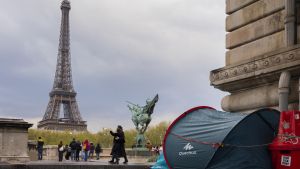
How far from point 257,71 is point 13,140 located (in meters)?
12.2

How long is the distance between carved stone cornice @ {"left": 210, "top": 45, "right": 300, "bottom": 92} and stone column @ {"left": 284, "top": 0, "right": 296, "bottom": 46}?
32 cm

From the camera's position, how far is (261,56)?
10.3m

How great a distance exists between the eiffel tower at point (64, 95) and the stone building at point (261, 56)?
12062 centimetres

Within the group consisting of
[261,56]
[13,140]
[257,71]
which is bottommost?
[13,140]

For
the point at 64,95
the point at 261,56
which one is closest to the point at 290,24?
the point at 261,56

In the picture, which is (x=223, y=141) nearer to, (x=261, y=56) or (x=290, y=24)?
(x=261, y=56)

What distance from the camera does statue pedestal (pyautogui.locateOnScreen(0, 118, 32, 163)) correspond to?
18953 millimetres

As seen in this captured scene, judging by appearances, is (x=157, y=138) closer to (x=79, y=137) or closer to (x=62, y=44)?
(x=79, y=137)

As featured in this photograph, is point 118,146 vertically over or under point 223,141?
under

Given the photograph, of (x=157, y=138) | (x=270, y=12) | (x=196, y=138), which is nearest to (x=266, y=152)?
(x=196, y=138)

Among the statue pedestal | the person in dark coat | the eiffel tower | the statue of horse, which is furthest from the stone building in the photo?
the eiffel tower

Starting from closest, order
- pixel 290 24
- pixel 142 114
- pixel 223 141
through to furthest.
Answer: pixel 223 141, pixel 290 24, pixel 142 114

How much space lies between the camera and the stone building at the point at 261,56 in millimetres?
9680

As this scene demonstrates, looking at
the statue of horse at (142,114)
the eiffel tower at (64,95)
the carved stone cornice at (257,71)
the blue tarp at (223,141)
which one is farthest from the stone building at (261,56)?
the eiffel tower at (64,95)
